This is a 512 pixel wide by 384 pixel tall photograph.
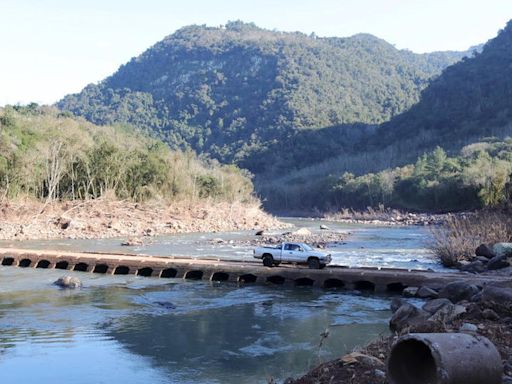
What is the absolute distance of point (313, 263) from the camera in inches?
1164

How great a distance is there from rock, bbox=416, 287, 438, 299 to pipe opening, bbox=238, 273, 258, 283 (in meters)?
8.09

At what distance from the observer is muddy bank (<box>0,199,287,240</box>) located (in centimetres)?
5666

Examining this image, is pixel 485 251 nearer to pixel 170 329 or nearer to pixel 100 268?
pixel 170 329

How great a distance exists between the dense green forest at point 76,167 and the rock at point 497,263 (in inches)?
1918

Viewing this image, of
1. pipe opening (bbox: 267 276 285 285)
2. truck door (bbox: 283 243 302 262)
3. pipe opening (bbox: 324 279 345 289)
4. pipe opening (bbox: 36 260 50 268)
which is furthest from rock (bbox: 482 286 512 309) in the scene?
pipe opening (bbox: 36 260 50 268)

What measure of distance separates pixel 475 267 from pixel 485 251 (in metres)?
3.03

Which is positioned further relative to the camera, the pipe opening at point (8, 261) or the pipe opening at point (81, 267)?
the pipe opening at point (8, 261)

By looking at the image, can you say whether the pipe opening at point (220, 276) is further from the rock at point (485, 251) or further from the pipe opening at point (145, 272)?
the rock at point (485, 251)

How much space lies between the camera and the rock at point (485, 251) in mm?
31500

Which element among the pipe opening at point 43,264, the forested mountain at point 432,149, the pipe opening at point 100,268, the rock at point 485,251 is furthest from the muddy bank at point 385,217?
the pipe opening at point 43,264

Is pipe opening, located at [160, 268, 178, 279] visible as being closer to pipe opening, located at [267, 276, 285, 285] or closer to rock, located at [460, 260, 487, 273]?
pipe opening, located at [267, 276, 285, 285]

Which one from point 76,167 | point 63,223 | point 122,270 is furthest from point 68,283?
point 76,167

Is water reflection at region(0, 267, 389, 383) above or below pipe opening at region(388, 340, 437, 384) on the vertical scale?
below

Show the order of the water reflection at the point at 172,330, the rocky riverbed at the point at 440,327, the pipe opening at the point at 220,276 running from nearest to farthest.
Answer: the rocky riverbed at the point at 440,327 < the water reflection at the point at 172,330 < the pipe opening at the point at 220,276
